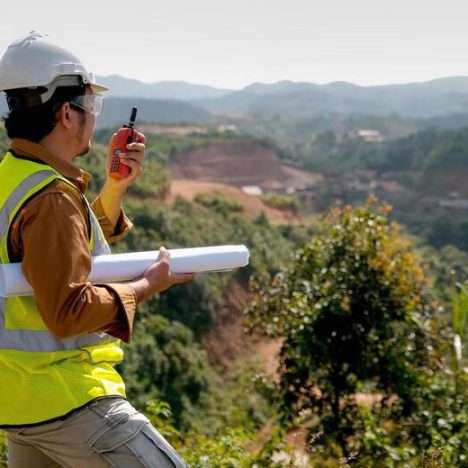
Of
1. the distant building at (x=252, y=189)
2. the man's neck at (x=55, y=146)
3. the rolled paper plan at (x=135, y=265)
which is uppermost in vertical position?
the man's neck at (x=55, y=146)

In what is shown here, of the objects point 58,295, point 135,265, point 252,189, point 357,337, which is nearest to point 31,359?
point 58,295

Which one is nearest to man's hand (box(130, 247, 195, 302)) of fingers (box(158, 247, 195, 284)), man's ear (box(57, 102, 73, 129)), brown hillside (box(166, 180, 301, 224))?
fingers (box(158, 247, 195, 284))

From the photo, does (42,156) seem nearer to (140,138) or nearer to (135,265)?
(135,265)

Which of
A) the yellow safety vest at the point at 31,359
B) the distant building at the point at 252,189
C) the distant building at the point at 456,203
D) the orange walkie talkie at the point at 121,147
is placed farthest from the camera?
the distant building at the point at 252,189

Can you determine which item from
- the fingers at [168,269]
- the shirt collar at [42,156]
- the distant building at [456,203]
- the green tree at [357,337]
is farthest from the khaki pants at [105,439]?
the distant building at [456,203]

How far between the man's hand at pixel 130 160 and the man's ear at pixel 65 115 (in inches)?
15.4

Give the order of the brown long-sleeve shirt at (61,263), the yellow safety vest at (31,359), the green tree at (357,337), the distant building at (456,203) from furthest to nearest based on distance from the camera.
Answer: the distant building at (456,203)
the green tree at (357,337)
the yellow safety vest at (31,359)
the brown long-sleeve shirt at (61,263)

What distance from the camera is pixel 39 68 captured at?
1.42 m

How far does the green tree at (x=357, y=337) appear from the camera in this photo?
5406 mm

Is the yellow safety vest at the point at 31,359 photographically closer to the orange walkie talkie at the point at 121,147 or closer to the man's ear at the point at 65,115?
the man's ear at the point at 65,115

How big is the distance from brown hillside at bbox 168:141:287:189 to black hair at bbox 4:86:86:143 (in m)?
56.6

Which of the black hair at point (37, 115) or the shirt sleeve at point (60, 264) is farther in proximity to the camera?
the black hair at point (37, 115)

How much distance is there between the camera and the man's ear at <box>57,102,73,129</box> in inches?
56.8

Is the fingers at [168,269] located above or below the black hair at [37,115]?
below
